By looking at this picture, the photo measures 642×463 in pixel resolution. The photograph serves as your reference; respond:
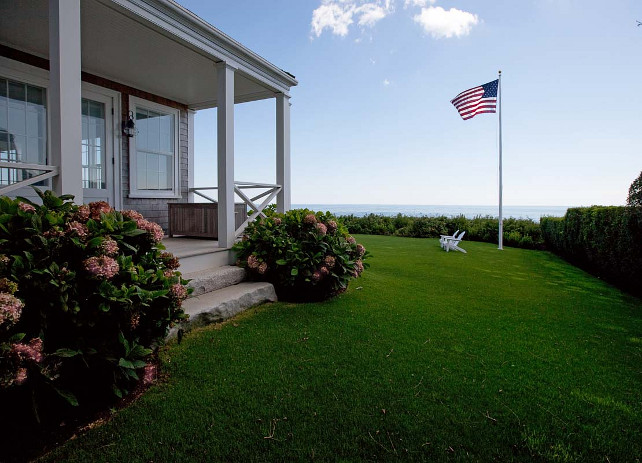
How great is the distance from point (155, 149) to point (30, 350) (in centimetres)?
565

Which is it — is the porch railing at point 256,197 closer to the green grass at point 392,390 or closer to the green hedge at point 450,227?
the green grass at point 392,390

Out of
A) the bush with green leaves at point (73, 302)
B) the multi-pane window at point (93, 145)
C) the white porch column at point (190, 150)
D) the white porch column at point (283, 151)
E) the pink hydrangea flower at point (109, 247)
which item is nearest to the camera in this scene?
the bush with green leaves at point (73, 302)

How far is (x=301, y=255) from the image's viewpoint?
435 cm

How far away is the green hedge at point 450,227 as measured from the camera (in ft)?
40.0

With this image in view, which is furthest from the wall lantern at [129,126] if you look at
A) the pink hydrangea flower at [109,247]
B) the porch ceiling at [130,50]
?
the pink hydrangea flower at [109,247]

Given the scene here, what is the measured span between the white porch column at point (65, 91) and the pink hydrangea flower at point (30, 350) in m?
1.58

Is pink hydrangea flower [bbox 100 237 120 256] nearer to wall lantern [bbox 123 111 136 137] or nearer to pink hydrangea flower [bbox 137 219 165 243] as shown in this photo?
pink hydrangea flower [bbox 137 219 165 243]

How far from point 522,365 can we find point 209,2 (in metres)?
8.57

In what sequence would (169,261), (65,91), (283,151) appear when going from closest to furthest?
1. (169,261)
2. (65,91)
3. (283,151)

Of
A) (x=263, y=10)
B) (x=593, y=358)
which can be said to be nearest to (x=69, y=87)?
(x=593, y=358)

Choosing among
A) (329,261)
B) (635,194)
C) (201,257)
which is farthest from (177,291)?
(635,194)

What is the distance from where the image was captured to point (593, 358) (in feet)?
9.81

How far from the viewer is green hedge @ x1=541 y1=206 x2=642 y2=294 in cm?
562

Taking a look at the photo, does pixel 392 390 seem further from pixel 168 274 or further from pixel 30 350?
pixel 30 350
